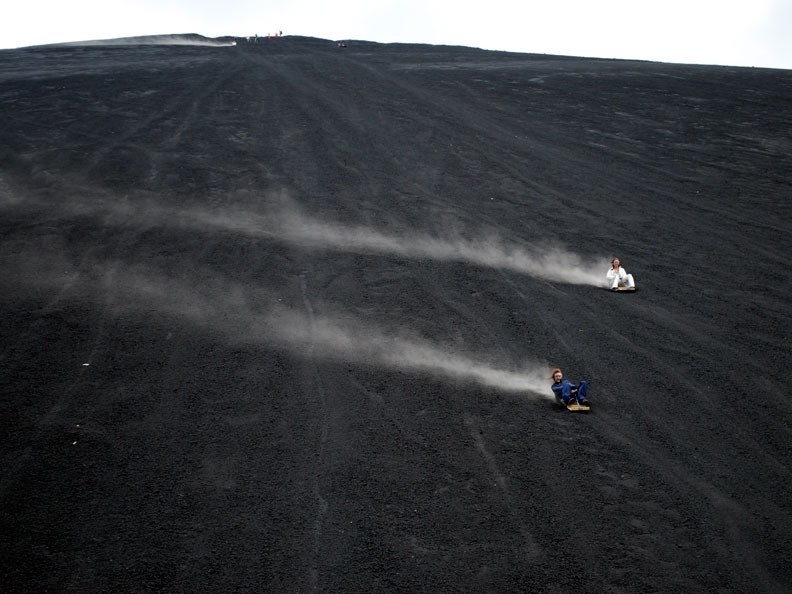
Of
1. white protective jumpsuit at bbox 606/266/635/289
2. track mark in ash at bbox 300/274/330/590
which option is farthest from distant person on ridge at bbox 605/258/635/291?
track mark in ash at bbox 300/274/330/590

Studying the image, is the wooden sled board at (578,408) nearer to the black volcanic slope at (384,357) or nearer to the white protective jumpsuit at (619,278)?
the black volcanic slope at (384,357)

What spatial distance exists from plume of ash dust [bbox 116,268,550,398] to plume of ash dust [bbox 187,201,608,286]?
302cm

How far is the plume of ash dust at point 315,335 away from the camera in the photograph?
10.2 m

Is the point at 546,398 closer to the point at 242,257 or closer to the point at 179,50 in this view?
the point at 242,257

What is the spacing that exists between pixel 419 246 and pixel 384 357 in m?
4.93

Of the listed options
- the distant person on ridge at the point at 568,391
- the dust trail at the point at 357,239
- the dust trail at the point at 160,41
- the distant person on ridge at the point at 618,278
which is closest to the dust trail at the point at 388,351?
the distant person on ridge at the point at 568,391

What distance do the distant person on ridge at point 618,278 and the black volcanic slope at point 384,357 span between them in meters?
0.27

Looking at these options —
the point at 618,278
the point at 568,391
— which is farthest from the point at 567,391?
the point at 618,278

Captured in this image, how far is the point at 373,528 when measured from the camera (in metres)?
7.19

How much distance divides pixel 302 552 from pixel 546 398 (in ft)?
14.8

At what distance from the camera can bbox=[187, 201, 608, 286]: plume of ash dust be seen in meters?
14.1

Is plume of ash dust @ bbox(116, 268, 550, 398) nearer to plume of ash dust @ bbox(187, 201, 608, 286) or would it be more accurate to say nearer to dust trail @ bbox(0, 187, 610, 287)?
dust trail @ bbox(0, 187, 610, 287)

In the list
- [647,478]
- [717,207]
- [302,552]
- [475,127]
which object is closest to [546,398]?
[647,478]

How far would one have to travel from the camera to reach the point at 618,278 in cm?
1316
